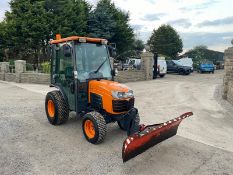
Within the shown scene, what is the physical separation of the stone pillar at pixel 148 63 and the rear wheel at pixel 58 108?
14311 mm

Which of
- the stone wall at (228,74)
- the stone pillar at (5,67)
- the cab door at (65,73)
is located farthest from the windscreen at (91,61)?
the stone pillar at (5,67)

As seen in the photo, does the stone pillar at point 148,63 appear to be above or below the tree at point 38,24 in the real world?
below

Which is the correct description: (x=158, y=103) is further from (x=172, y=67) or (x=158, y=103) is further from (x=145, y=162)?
(x=172, y=67)

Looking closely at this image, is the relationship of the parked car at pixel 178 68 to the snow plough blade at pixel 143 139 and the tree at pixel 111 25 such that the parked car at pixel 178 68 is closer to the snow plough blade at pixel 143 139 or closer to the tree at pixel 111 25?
the tree at pixel 111 25

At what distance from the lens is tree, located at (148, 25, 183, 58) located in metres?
47.1

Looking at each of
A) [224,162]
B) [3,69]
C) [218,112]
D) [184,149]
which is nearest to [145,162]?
[184,149]

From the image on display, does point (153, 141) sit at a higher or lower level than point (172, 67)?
lower

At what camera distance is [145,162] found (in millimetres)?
5270

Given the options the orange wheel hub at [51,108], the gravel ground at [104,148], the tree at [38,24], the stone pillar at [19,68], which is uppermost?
the tree at [38,24]

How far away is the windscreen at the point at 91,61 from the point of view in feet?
21.5

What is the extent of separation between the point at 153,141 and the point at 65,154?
2041 mm

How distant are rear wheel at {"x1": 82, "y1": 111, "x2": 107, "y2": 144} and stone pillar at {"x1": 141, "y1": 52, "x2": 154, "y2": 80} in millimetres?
15298

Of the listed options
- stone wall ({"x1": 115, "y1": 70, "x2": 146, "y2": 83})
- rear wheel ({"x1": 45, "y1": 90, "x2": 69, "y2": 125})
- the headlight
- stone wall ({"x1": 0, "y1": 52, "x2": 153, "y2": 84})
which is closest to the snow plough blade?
the headlight

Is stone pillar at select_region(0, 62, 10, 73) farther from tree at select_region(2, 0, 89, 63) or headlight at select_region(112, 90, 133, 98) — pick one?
headlight at select_region(112, 90, 133, 98)
